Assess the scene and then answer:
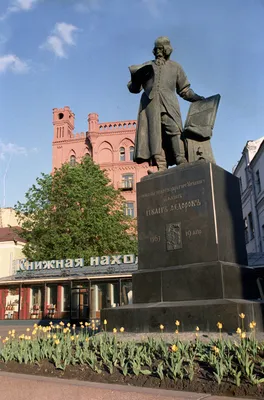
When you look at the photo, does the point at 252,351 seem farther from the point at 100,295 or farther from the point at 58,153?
the point at 58,153

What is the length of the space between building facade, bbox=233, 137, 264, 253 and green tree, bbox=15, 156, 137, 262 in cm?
895

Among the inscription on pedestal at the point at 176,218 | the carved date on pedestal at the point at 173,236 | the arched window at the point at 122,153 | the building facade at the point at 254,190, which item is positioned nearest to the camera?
the inscription on pedestal at the point at 176,218

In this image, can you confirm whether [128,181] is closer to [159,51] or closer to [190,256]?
Result: [159,51]

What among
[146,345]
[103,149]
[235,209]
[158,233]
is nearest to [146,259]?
[158,233]

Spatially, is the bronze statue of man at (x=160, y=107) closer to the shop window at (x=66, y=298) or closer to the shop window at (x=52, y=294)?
the shop window at (x=66, y=298)

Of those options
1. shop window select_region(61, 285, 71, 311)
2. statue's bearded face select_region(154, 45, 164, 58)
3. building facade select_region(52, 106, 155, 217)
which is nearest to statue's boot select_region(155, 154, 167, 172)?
statue's bearded face select_region(154, 45, 164, 58)

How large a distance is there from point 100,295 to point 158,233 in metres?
21.3

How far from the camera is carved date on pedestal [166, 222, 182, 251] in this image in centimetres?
609

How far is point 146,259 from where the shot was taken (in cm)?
644

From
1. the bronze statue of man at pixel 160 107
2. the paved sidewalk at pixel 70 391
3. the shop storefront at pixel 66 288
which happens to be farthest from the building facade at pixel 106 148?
the paved sidewalk at pixel 70 391

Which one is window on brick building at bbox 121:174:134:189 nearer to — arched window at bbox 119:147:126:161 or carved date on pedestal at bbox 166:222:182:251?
arched window at bbox 119:147:126:161

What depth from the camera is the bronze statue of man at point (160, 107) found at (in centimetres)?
726

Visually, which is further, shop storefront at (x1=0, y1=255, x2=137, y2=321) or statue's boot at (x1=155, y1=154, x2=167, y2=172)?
shop storefront at (x1=0, y1=255, x2=137, y2=321)

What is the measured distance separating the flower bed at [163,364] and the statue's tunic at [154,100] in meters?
3.74
